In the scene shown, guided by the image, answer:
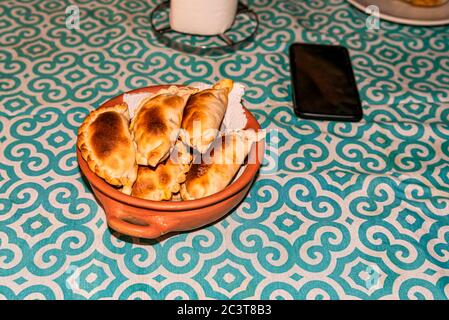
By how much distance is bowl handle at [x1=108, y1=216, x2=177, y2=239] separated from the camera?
70 cm

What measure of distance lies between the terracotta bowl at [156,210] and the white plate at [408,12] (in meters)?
0.81

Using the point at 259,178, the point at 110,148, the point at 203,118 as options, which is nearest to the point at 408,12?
the point at 259,178

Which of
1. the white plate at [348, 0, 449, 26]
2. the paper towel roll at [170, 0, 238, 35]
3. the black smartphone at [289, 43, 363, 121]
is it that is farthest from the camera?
the white plate at [348, 0, 449, 26]

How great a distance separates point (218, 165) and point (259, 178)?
0.20 metres

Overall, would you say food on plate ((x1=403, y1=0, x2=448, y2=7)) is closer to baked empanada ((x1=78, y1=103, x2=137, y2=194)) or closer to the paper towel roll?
the paper towel roll

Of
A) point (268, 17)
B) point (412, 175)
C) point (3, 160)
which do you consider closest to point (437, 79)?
point (412, 175)

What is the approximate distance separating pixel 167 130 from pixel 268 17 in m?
0.78

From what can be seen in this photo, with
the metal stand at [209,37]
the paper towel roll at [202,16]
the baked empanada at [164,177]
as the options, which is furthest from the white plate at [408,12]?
the baked empanada at [164,177]

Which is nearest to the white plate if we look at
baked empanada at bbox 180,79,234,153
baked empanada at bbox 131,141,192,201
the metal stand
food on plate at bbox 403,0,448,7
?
food on plate at bbox 403,0,448,7

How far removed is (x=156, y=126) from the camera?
2.37 feet

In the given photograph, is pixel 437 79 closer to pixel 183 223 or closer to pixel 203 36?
pixel 203 36

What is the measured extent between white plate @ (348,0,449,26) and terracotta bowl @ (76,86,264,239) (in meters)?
0.81

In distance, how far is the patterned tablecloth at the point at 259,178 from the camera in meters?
0.75

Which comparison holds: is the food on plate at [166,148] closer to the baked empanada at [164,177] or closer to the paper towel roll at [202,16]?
the baked empanada at [164,177]
